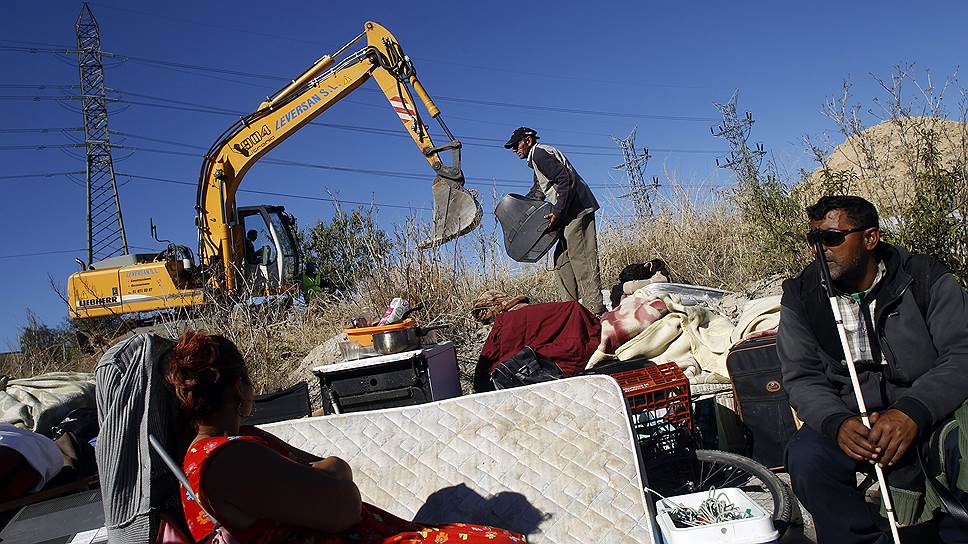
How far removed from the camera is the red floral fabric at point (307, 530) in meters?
1.70

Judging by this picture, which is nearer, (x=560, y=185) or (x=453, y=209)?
(x=560, y=185)

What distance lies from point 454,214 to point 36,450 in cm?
467

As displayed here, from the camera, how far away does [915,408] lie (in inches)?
89.1

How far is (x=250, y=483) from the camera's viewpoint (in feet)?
5.48

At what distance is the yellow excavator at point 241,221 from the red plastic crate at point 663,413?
6.17 meters

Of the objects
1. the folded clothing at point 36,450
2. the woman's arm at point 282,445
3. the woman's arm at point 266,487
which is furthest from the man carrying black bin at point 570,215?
the woman's arm at point 266,487

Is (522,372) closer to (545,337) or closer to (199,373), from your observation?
(545,337)

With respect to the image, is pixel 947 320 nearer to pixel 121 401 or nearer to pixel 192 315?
pixel 121 401

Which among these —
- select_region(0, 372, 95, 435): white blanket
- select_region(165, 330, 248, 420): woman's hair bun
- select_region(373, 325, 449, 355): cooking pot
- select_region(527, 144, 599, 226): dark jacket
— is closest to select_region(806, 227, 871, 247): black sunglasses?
select_region(165, 330, 248, 420): woman's hair bun

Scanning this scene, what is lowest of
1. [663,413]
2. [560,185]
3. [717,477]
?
[717,477]

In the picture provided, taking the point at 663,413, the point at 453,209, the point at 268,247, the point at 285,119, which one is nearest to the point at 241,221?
the point at 268,247

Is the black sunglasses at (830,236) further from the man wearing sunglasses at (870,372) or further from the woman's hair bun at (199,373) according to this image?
the woman's hair bun at (199,373)

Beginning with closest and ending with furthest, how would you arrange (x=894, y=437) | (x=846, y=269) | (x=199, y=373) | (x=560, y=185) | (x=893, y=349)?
(x=199, y=373), (x=894, y=437), (x=893, y=349), (x=846, y=269), (x=560, y=185)

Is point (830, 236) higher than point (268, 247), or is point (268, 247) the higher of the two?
point (268, 247)
